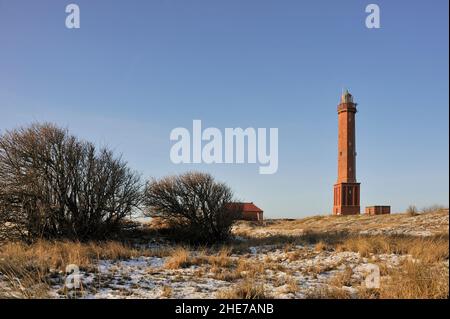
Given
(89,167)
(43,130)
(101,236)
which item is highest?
(43,130)

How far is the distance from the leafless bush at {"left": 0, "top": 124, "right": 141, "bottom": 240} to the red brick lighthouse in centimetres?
3324

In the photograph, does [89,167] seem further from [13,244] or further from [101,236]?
[13,244]

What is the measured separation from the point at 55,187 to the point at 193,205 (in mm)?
6553

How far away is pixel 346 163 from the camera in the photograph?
44500 millimetres

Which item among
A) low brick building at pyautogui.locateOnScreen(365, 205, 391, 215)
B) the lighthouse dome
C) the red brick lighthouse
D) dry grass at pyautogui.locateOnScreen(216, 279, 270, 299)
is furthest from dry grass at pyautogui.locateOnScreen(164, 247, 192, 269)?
the lighthouse dome

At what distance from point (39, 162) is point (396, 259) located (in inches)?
506

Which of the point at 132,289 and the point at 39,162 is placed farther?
the point at 39,162

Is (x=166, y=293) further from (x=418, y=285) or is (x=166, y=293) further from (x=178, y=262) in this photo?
(x=418, y=285)

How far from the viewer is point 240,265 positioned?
8.59m

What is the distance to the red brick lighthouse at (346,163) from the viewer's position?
42.4 meters

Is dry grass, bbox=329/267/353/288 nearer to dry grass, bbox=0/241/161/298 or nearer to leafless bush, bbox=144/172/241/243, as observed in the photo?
dry grass, bbox=0/241/161/298

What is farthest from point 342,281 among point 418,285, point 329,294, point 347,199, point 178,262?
point 347,199

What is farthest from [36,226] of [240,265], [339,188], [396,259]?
[339,188]
